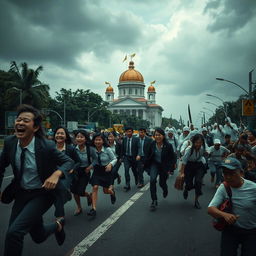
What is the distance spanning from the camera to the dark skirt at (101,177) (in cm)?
667

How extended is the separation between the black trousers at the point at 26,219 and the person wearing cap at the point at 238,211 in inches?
61.6

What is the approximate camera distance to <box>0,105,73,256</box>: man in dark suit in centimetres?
333

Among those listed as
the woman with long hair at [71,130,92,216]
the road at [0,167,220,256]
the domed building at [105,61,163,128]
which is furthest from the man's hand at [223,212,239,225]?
the domed building at [105,61,163,128]

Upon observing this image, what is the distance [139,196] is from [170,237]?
12.2 ft

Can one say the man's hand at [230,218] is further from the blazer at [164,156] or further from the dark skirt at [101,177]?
the blazer at [164,156]

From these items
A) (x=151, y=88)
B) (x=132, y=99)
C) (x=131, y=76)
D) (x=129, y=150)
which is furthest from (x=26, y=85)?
(x=151, y=88)

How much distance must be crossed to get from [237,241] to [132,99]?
120 metres

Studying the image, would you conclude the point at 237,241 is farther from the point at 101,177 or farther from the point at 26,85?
the point at 26,85

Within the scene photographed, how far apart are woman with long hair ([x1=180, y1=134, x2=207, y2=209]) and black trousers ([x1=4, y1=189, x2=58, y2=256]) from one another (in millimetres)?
4012

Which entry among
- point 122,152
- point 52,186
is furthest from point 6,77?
point 52,186

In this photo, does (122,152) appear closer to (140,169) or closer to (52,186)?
(140,169)

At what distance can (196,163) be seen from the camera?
7418 mm

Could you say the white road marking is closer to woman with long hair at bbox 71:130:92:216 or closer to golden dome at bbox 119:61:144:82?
woman with long hair at bbox 71:130:92:216

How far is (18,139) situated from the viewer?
11.3ft
